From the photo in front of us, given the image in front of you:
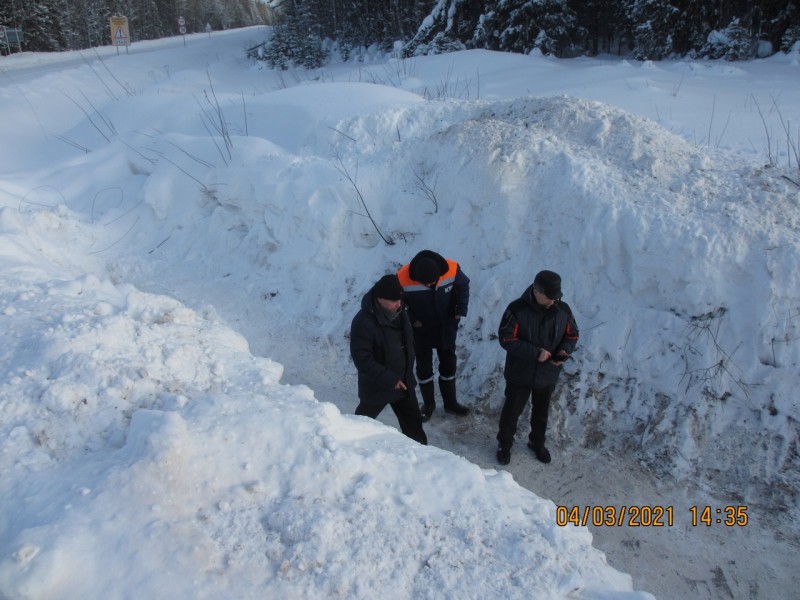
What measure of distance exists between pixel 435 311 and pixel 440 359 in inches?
23.1

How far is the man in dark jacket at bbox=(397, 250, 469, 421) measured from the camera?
4414mm

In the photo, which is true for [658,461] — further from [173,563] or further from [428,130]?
[428,130]

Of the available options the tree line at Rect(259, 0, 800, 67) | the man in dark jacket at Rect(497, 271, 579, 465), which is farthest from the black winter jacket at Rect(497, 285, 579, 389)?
the tree line at Rect(259, 0, 800, 67)

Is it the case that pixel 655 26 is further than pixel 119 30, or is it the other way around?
pixel 119 30

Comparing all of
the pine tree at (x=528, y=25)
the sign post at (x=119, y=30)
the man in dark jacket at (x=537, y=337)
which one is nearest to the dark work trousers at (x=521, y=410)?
the man in dark jacket at (x=537, y=337)

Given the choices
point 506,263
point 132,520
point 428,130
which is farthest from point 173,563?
point 428,130

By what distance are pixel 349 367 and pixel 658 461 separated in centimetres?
305

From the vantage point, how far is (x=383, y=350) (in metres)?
4.06

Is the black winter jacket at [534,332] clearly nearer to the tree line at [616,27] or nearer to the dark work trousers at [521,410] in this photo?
the dark work trousers at [521,410]

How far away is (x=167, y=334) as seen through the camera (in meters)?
4.21

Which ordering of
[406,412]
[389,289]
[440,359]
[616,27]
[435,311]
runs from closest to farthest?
[389,289], [406,412], [435,311], [440,359], [616,27]

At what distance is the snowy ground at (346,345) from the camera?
8.75ft
